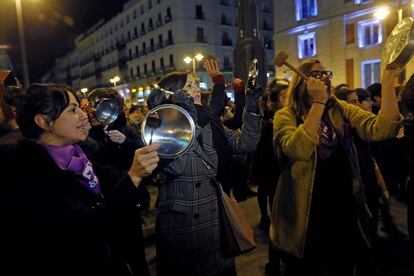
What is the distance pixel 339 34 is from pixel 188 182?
27085 millimetres

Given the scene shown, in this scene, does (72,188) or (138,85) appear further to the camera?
(138,85)

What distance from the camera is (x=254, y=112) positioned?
265 centimetres

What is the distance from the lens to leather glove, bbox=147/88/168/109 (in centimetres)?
242

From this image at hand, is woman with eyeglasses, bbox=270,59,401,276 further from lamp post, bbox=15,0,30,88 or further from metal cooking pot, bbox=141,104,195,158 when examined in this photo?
lamp post, bbox=15,0,30,88

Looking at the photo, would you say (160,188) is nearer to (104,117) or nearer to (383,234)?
(104,117)

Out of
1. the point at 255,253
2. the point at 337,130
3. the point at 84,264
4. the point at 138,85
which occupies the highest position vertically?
the point at 138,85

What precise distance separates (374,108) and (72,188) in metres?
5.69

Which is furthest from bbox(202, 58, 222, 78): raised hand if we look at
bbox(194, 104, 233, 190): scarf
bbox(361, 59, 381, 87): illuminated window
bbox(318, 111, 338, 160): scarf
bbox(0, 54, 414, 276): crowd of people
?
bbox(361, 59, 381, 87): illuminated window

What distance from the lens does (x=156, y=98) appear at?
95.7 inches

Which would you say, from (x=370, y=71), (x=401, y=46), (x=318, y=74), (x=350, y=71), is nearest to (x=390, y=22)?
(x=370, y=71)

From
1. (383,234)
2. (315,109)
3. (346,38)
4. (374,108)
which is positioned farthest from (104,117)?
(346,38)

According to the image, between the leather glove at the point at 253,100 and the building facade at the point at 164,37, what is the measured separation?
41092 mm

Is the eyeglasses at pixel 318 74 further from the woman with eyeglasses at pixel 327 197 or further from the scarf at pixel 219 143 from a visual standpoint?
the scarf at pixel 219 143

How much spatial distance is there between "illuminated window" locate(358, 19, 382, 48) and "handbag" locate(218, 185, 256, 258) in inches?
1007
